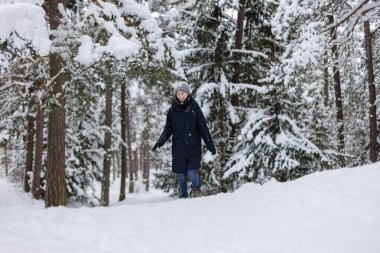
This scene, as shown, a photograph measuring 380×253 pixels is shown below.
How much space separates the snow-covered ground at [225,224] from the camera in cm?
429

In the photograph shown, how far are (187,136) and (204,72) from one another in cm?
685

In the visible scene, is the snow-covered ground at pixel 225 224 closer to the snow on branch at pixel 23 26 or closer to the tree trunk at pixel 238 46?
the snow on branch at pixel 23 26

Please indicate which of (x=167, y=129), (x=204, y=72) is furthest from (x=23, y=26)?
(x=204, y=72)

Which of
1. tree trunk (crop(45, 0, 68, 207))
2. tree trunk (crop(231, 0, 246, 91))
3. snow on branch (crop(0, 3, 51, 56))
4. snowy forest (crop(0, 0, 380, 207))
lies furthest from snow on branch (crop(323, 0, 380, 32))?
snow on branch (crop(0, 3, 51, 56))

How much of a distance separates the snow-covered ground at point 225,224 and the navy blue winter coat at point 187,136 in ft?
3.30

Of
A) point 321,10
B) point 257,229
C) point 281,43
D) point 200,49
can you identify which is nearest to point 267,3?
point 281,43

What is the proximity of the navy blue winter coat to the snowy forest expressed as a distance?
2.94 feet

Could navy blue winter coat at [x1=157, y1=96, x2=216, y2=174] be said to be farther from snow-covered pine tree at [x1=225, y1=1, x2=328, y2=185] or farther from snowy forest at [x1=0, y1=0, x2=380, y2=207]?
snow-covered pine tree at [x1=225, y1=1, x2=328, y2=185]

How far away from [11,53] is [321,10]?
6.70m

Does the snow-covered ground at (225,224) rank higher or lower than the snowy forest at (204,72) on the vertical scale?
lower

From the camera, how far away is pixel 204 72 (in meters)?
13.9

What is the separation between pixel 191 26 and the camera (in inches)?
543

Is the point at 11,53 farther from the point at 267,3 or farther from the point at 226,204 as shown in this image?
the point at 267,3

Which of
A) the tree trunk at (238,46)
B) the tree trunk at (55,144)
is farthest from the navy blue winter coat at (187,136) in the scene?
the tree trunk at (238,46)
